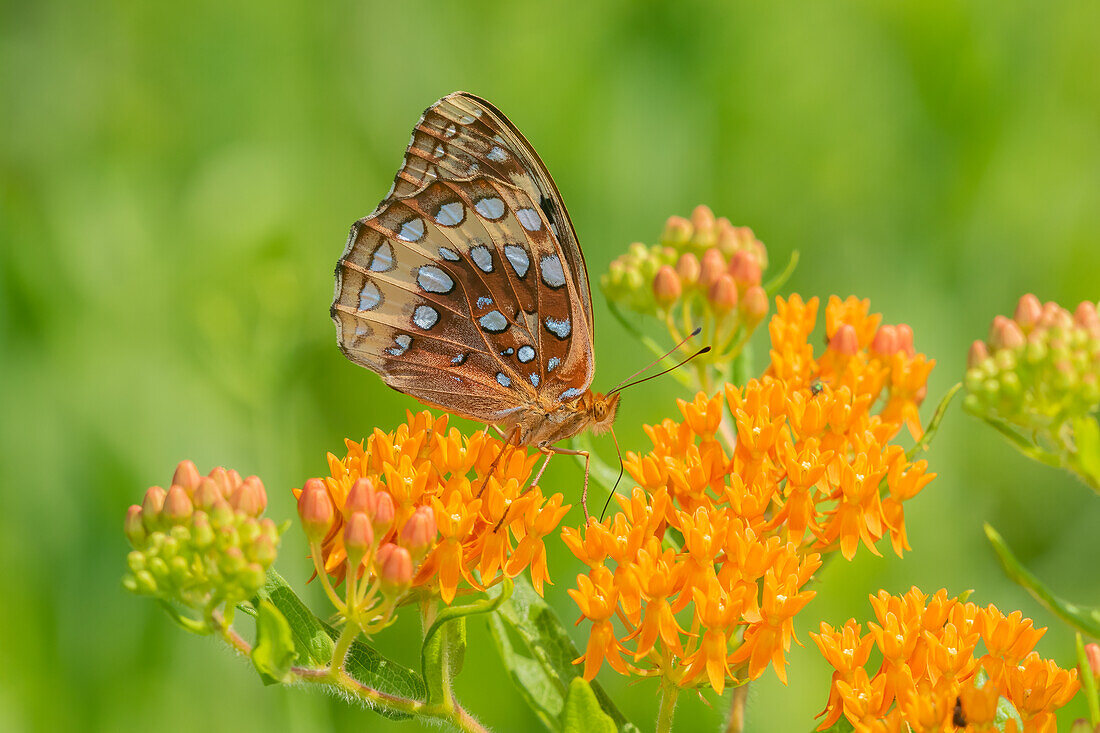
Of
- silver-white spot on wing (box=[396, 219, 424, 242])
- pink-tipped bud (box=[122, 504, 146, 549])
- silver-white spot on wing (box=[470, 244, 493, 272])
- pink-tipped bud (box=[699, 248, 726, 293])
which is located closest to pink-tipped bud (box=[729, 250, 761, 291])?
pink-tipped bud (box=[699, 248, 726, 293])

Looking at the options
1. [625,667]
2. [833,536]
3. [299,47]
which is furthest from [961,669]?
[299,47]

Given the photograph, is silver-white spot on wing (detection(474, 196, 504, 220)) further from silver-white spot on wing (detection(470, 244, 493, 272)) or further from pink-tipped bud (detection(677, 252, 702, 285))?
pink-tipped bud (detection(677, 252, 702, 285))

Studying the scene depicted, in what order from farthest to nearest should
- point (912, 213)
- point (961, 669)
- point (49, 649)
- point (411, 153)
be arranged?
1. point (912, 213)
2. point (49, 649)
3. point (411, 153)
4. point (961, 669)

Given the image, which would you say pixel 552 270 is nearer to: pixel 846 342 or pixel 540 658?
pixel 846 342

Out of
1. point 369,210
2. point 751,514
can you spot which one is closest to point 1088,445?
point 751,514

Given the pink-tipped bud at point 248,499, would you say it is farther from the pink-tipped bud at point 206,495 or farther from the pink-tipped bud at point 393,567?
the pink-tipped bud at point 393,567

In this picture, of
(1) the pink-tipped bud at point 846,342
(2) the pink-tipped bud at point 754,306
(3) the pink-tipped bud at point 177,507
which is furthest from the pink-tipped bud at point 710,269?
(3) the pink-tipped bud at point 177,507

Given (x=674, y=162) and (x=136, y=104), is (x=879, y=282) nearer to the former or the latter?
(x=674, y=162)
